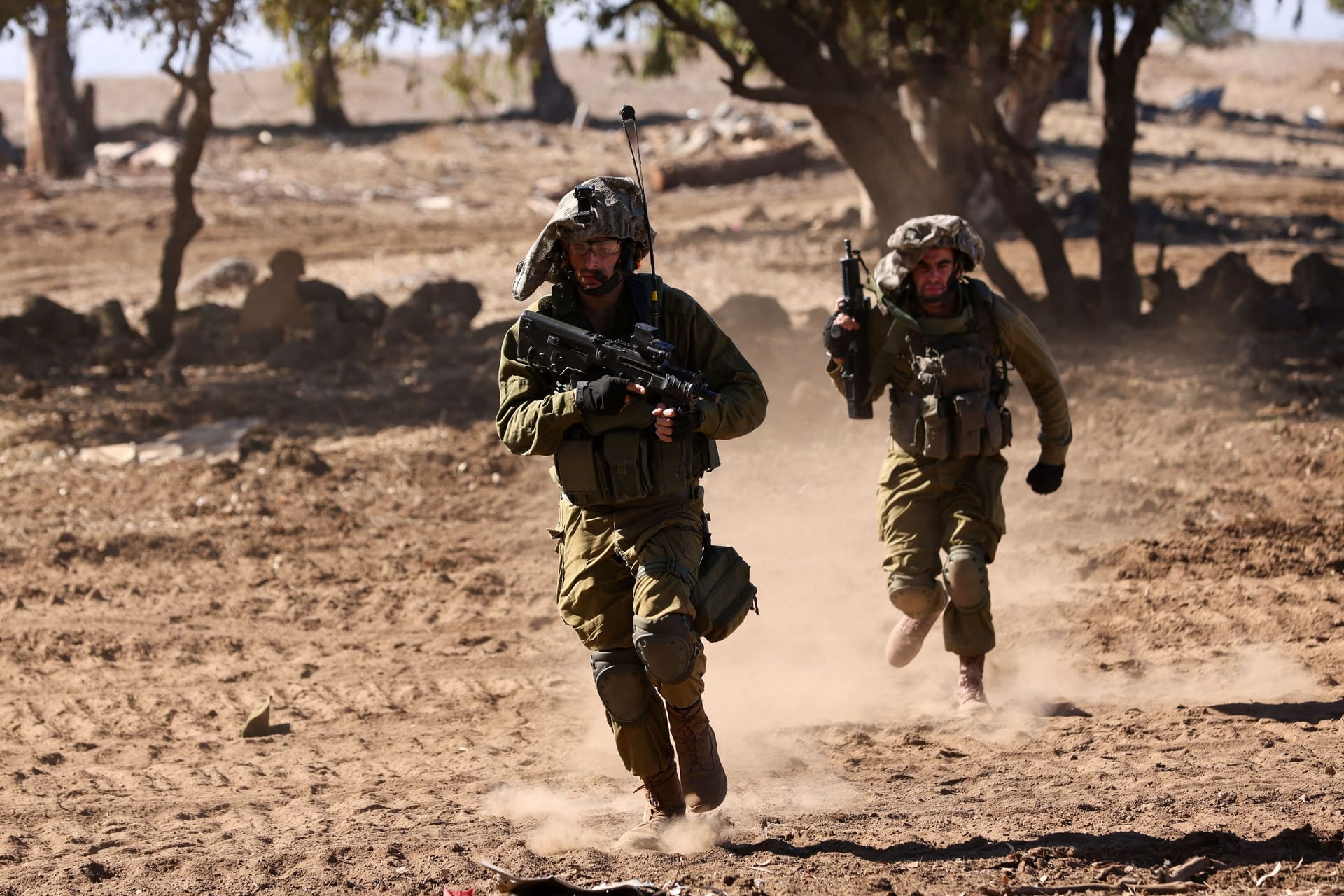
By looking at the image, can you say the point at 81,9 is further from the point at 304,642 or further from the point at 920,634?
the point at 920,634

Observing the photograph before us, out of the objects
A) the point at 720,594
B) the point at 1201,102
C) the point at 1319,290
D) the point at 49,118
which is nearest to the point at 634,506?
the point at 720,594

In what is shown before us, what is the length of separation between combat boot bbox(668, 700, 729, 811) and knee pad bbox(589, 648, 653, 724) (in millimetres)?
103

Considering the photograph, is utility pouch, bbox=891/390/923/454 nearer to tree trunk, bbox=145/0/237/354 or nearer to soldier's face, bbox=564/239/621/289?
soldier's face, bbox=564/239/621/289

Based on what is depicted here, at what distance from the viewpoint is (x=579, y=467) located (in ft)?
15.0

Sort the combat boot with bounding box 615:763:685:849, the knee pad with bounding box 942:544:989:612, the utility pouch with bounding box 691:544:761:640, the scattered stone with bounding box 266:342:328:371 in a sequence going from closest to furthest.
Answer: the utility pouch with bounding box 691:544:761:640
the combat boot with bounding box 615:763:685:849
the knee pad with bounding box 942:544:989:612
the scattered stone with bounding box 266:342:328:371

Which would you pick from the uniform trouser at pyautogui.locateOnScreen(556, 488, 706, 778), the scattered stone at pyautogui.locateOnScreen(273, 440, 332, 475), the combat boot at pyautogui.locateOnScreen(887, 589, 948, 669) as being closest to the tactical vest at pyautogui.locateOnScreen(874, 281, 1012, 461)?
the combat boot at pyautogui.locateOnScreen(887, 589, 948, 669)

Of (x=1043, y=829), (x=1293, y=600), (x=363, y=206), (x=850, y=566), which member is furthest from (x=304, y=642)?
(x=363, y=206)

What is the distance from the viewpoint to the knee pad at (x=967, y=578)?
5.86 m

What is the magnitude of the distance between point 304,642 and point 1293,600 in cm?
485

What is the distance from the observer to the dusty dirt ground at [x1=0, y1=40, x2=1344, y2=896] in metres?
4.71

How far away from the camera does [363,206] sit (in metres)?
25.4

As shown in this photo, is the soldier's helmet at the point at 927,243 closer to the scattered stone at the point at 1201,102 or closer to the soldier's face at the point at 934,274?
the soldier's face at the point at 934,274

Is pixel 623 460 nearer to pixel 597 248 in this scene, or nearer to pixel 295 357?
pixel 597 248

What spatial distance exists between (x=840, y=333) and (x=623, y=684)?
6.29 feet
